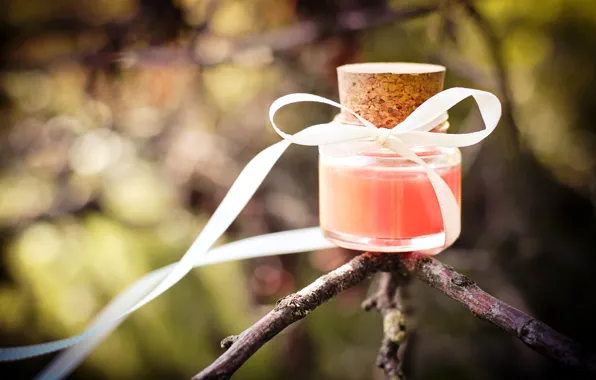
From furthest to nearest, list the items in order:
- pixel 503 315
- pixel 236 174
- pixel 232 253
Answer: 1. pixel 236 174
2. pixel 232 253
3. pixel 503 315

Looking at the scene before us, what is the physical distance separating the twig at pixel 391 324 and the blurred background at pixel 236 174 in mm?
274

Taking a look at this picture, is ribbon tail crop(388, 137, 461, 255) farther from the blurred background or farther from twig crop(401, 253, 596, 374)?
the blurred background

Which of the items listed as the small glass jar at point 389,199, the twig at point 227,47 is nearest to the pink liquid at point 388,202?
the small glass jar at point 389,199

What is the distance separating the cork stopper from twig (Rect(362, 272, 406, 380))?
0.11 m

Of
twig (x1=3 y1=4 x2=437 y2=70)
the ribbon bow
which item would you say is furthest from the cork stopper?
twig (x1=3 y1=4 x2=437 y2=70)

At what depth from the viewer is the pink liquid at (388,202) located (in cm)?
33

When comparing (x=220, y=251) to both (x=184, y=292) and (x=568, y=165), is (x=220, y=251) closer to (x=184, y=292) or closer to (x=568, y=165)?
(x=184, y=292)

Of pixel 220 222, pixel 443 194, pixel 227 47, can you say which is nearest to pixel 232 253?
pixel 220 222

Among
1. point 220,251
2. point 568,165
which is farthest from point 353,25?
point 568,165

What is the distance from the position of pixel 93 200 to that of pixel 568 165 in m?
0.75

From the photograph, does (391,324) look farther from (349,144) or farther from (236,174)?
(236,174)

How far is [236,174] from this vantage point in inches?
32.8

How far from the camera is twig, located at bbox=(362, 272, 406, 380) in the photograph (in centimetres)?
33

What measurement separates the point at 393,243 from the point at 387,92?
0.31ft
